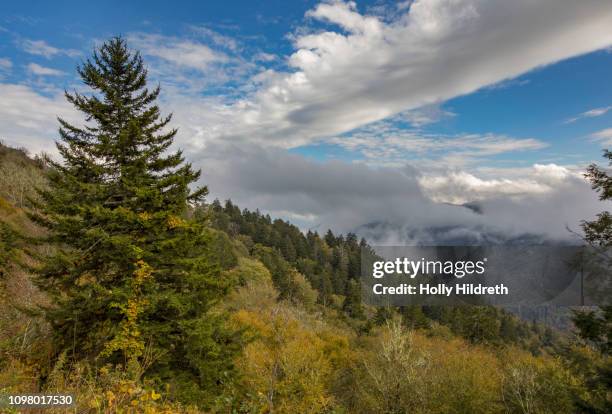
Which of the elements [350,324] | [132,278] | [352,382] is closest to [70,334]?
[132,278]

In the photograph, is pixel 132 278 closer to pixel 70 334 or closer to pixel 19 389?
pixel 70 334

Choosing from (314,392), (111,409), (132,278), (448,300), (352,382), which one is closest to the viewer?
(111,409)

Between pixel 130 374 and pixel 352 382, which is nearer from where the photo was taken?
pixel 130 374

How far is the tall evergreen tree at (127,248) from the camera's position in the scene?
42.9ft

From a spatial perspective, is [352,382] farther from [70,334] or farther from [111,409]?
[111,409]

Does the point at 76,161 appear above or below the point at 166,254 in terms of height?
above

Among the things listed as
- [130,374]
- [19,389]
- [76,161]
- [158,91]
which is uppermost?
[158,91]

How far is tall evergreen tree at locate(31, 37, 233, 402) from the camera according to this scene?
13070 millimetres

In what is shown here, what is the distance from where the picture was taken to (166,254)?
47.8 feet

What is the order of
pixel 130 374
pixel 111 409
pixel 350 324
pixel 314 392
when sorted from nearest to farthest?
pixel 111 409 < pixel 130 374 < pixel 314 392 < pixel 350 324

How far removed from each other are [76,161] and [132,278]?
496 centimetres

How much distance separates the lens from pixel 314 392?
2986cm

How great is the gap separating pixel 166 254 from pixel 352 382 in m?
31.4

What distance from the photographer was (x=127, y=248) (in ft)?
43.2
